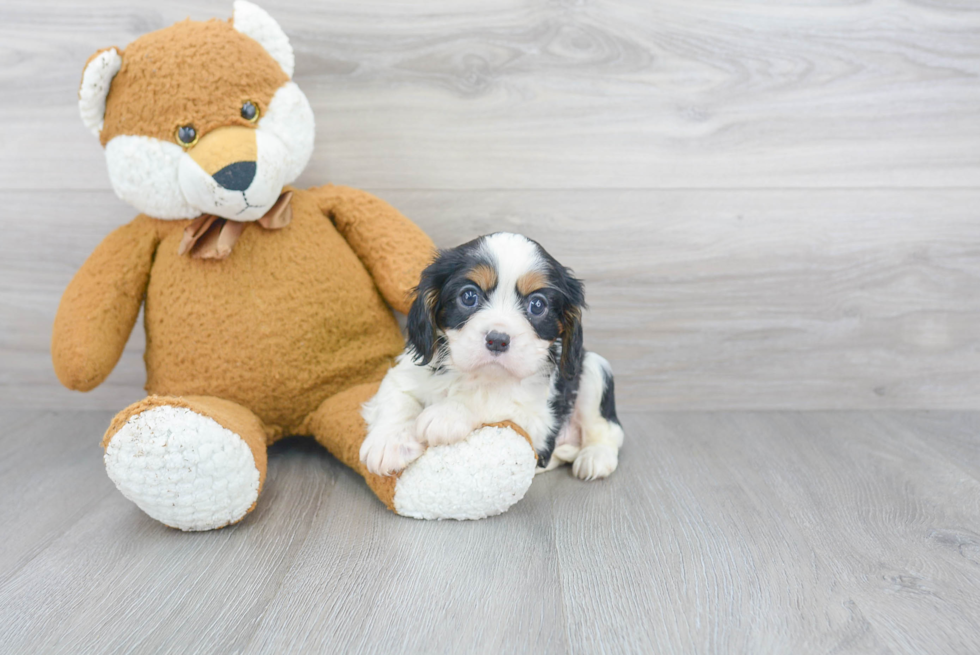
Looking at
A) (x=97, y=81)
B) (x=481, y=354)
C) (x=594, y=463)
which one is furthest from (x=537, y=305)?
(x=97, y=81)

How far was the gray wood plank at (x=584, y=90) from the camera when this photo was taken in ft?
5.50

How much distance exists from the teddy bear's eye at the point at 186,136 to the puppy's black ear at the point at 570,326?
0.76 m

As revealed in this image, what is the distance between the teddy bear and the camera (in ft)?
3.98

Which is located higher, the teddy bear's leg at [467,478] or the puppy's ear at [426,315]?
the puppy's ear at [426,315]

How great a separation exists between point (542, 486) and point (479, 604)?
46cm

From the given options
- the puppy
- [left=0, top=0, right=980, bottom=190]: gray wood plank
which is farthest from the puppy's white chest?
[left=0, top=0, right=980, bottom=190]: gray wood plank

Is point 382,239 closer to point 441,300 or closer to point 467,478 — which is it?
point 441,300

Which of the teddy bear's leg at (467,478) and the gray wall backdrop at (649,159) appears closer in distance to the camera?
the teddy bear's leg at (467,478)

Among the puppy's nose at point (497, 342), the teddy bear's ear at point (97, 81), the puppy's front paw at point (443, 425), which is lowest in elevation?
the puppy's front paw at point (443, 425)

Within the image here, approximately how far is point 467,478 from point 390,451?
146mm

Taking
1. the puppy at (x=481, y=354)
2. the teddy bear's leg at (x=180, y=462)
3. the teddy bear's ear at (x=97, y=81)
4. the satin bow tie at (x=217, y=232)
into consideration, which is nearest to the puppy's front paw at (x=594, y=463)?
the puppy at (x=481, y=354)

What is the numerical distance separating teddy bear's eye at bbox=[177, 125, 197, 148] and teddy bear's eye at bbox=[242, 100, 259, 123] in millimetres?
103

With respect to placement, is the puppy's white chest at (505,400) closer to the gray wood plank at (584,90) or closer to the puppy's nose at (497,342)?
the puppy's nose at (497,342)

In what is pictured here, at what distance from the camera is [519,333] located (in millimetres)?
1161
